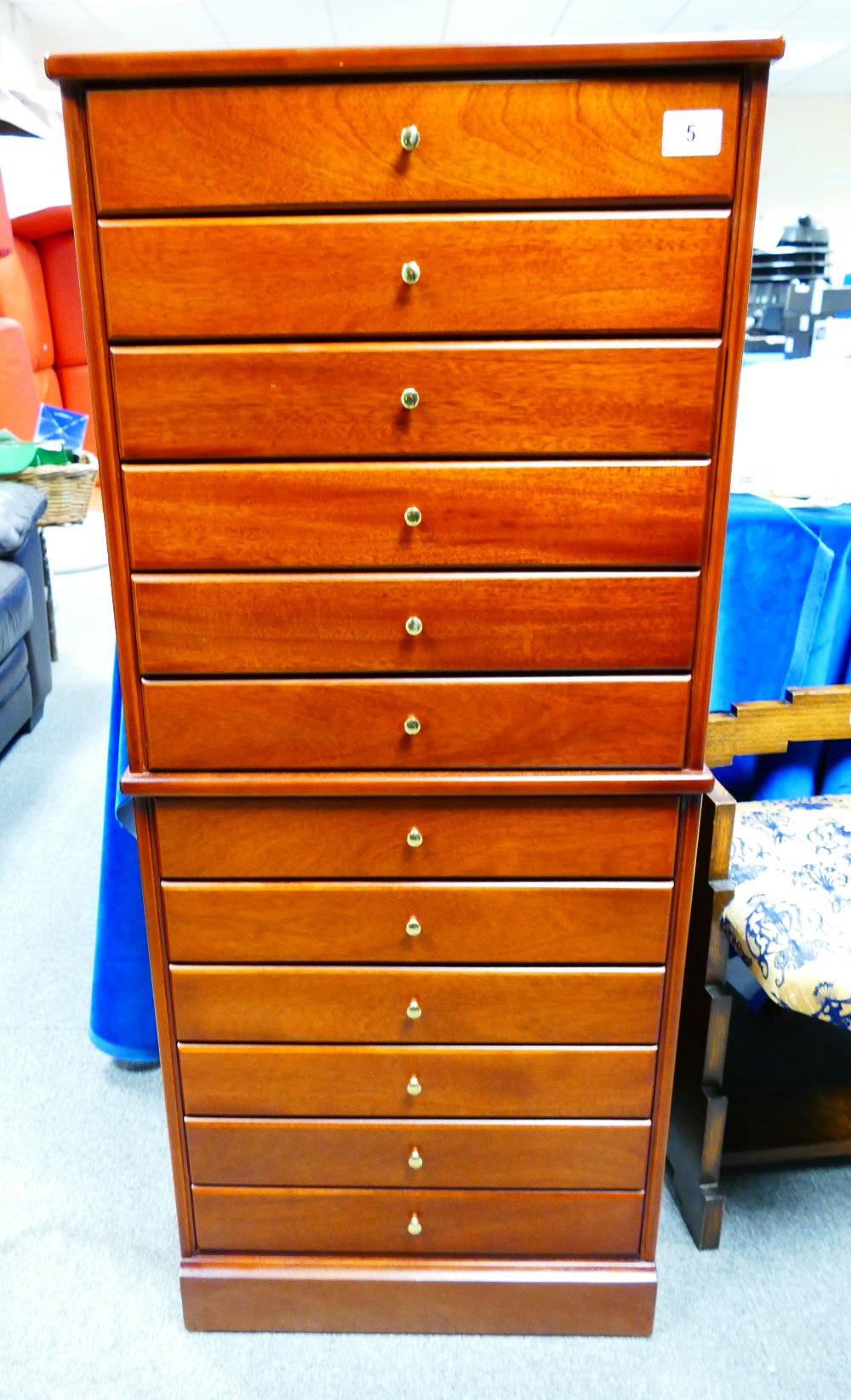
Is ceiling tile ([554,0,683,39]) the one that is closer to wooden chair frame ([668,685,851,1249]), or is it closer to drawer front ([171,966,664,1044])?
wooden chair frame ([668,685,851,1249])

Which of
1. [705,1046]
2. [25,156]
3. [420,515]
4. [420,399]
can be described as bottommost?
[705,1046]

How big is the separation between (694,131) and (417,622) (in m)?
0.48

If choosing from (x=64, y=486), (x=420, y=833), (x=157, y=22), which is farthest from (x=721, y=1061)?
(x=157, y=22)

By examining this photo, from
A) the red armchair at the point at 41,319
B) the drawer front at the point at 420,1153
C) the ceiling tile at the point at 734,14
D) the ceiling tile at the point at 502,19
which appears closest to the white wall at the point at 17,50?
the red armchair at the point at 41,319

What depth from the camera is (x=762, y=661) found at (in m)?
1.44

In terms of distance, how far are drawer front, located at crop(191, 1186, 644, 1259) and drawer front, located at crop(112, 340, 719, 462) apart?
880 millimetres

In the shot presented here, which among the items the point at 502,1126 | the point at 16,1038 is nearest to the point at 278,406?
the point at 502,1126

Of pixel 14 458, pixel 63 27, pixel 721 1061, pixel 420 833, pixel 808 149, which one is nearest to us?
pixel 420 833

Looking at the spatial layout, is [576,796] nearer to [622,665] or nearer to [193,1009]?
[622,665]

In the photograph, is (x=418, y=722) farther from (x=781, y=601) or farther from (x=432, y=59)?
(x=781, y=601)

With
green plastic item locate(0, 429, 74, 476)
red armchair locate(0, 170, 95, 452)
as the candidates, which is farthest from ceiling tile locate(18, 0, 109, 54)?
green plastic item locate(0, 429, 74, 476)

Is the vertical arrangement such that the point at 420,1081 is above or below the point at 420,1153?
above

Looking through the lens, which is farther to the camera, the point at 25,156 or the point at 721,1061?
the point at 25,156

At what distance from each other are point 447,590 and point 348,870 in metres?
0.33
